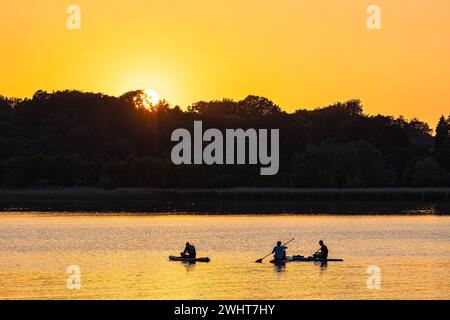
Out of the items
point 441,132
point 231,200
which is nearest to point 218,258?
point 231,200

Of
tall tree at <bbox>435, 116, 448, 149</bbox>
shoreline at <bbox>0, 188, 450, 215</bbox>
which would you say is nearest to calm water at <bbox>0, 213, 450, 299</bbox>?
shoreline at <bbox>0, 188, 450, 215</bbox>

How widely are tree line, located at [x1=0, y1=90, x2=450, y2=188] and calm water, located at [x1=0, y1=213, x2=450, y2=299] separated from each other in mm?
38200

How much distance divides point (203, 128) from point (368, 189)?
44286 millimetres

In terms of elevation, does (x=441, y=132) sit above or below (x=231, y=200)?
above

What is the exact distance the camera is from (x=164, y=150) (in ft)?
593

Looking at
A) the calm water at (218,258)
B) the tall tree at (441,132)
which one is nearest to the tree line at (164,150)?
the tall tree at (441,132)

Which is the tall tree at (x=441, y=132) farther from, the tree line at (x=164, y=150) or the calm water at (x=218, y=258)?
the calm water at (x=218, y=258)

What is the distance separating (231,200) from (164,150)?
914 inches

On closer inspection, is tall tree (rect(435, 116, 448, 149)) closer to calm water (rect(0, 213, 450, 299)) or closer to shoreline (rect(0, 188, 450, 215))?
shoreline (rect(0, 188, 450, 215))

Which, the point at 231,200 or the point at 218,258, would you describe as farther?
the point at 231,200

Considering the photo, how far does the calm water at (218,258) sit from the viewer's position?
50203 mm

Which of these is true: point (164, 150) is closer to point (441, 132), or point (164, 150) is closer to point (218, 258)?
point (441, 132)

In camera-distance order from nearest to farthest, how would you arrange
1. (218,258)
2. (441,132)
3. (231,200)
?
(218,258) → (231,200) → (441,132)
